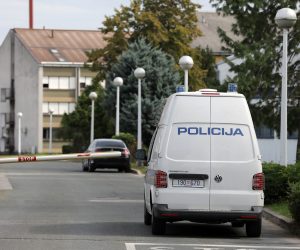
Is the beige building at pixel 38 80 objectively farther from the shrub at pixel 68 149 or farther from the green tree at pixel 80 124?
the shrub at pixel 68 149

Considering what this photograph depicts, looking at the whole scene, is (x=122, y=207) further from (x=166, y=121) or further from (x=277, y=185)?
(x=166, y=121)

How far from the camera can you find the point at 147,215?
1736 centimetres

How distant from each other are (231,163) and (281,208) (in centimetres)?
495

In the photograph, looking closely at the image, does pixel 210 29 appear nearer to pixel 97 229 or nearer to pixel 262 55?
pixel 262 55

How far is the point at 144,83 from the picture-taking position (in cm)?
5912

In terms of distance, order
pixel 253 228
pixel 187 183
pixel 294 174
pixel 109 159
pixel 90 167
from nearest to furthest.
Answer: pixel 187 183 < pixel 253 228 < pixel 294 174 < pixel 109 159 < pixel 90 167

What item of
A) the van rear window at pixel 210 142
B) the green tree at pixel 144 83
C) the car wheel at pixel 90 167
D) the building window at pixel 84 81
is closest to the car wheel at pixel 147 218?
the van rear window at pixel 210 142

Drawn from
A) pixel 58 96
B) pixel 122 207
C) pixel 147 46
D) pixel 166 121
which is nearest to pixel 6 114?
pixel 58 96

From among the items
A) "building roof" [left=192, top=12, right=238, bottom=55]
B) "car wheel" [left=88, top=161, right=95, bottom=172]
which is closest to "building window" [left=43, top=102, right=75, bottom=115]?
"building roof" [left=192, top=12, right=238, bottom=55]

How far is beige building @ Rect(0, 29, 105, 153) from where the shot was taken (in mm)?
101562

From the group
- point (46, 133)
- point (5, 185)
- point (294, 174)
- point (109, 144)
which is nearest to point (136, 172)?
point (109, 144)

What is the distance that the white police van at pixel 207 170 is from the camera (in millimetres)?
14984

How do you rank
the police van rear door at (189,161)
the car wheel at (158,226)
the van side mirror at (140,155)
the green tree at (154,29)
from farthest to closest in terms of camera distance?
the green tree at (154,29), the van side mirror at (140,155), the car wheel at (158,226), the police van rear door at (189,161)

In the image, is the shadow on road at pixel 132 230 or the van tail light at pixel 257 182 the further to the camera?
the shadow on road at pixel 132 230
